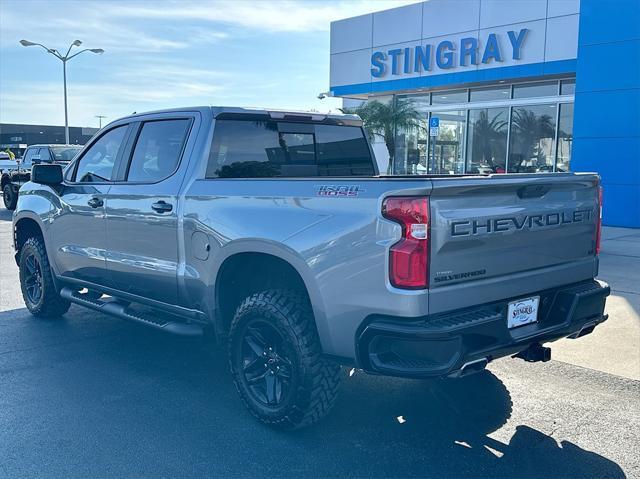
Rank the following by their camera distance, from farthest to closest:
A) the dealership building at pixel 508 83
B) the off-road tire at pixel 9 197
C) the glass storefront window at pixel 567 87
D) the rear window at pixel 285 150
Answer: the off-road tire at pixel 9 197, the glass storefront window at pixel 567 87, the dealership building at pixel 508 83, the rear window at pixel 285 150

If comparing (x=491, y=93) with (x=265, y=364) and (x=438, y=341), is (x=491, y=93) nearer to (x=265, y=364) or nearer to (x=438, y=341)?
(x=265, y=364)

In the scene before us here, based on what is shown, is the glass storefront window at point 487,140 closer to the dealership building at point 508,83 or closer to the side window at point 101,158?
the dealership building at point 508,83

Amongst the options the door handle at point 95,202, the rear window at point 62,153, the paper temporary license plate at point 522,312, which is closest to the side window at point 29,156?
the rear window at point 62,153

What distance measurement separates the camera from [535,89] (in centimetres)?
1936

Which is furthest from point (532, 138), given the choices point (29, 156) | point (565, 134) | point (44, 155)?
point (29, 156)

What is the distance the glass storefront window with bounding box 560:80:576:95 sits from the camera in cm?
1828

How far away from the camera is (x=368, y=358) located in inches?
130

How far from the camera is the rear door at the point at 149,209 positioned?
15.1 feet

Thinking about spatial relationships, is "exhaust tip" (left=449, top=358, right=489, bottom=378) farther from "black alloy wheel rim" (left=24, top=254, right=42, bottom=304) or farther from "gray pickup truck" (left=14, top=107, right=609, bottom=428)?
"black alloy wheel rim" (left=24, top=254, right=42, bottom=304)

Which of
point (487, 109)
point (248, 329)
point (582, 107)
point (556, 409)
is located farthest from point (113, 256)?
point (487, 109)

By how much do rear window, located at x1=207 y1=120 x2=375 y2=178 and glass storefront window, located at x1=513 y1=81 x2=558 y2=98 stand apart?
15073 millimetres

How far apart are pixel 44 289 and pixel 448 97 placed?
18.1 metres

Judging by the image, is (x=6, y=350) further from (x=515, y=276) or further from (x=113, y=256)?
(x=515, y=276)

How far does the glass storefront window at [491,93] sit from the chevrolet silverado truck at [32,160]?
40.8ft
